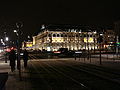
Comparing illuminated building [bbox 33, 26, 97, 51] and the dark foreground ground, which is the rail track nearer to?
the dark foreground ground

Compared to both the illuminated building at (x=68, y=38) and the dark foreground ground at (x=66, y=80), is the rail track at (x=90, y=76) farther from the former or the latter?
the illuminated building at (x=68, y=38)

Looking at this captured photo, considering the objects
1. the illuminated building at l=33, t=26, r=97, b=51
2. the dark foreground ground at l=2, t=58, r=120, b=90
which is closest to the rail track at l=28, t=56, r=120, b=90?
the dark foreground ground at l=2, t=58, r=120, b=90

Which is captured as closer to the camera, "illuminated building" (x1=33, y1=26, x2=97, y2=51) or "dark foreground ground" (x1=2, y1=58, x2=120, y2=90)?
"dark foreground ground" (x1=2, y1=58, x2=120, y2=90)

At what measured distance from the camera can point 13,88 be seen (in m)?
9.88

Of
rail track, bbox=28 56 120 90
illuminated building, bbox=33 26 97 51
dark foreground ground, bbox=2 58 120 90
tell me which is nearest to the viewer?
dark foreground ground, bbox=2 58 120 90

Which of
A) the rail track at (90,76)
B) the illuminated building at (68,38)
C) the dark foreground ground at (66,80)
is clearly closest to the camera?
the dark foreground ground at (66,80)

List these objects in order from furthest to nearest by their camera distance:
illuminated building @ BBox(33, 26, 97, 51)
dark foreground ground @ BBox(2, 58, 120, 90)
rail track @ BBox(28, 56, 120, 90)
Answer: illuminated building @ BBox(33, 26, 97, 51) → rail track @ BBox(28, 56, 120, 90) → dark foreground ground @ BBox(2, 58, 120, 90)

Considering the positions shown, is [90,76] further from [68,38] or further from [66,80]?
[68,38]

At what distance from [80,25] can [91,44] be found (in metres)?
25.3

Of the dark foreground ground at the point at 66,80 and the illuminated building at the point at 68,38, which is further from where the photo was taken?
the illuminated building at the point at 68,38

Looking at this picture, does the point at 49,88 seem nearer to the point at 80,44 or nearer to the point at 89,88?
the point at 89,88

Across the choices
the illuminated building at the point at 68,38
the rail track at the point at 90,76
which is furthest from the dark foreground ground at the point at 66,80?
the illuminated building at the point at 68,38

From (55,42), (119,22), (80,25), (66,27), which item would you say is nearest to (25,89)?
(119,22)

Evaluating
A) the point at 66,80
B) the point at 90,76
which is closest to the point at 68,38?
the point at 90,76
